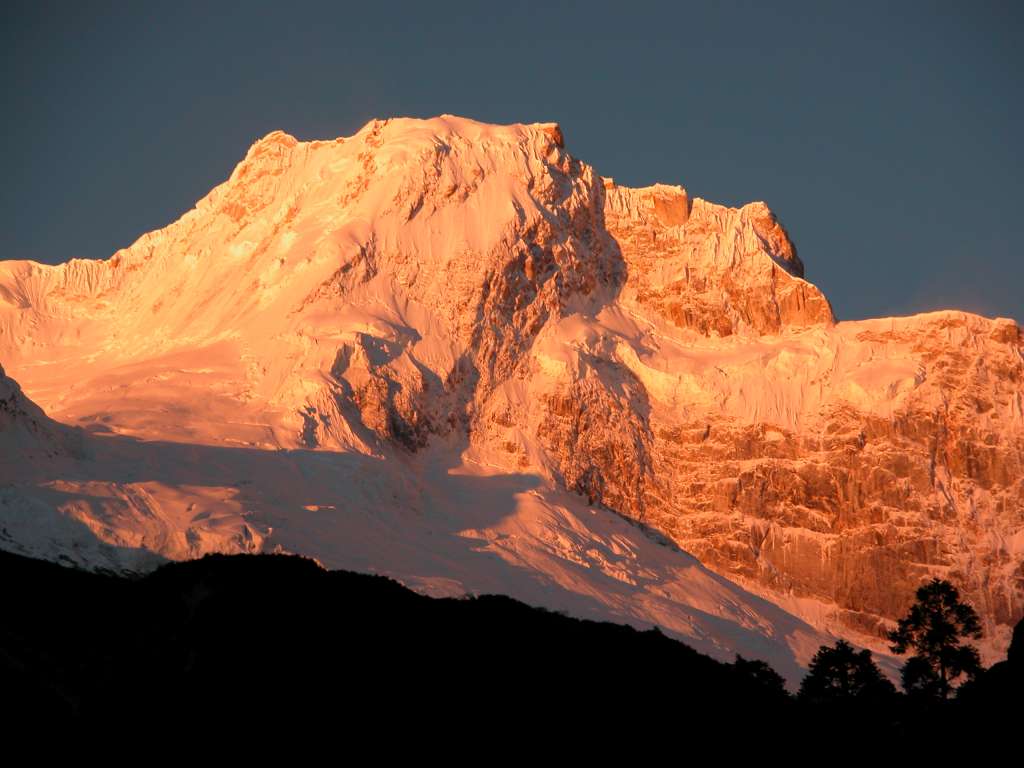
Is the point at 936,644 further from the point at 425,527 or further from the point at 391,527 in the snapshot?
the point at 425,527

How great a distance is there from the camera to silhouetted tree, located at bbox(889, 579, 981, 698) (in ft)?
291

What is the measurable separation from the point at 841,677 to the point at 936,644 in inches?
329

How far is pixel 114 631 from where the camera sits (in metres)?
67.2

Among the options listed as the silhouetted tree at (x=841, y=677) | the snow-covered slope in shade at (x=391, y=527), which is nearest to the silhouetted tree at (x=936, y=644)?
the silhouetted tree at (x=841, y=677)

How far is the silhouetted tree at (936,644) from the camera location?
8862cm

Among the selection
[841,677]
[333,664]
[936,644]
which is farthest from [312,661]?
[841,677]

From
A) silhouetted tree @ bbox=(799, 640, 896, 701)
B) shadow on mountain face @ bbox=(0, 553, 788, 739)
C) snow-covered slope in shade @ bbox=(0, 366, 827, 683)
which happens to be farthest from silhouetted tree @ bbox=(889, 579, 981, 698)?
snow-covered slope in shade @ bbox=(0, 366, 827, 683)

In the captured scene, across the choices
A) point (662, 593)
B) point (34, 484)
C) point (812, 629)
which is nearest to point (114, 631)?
point (34, 484)

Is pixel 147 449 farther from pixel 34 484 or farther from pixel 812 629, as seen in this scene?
pixel 812 629

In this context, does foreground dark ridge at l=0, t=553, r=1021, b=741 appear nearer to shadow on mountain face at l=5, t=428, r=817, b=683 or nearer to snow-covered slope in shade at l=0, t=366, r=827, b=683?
snow-covered slope in shade at l=0, t=366, r=827, b=683

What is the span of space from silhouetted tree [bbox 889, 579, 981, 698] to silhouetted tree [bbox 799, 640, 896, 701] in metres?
2.98

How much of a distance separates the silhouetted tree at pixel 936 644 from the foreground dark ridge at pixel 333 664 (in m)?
7.28

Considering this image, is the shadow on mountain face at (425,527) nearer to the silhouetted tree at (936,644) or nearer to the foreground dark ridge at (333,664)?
the silhouetted tree at (936,644)

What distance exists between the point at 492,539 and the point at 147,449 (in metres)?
30.4
